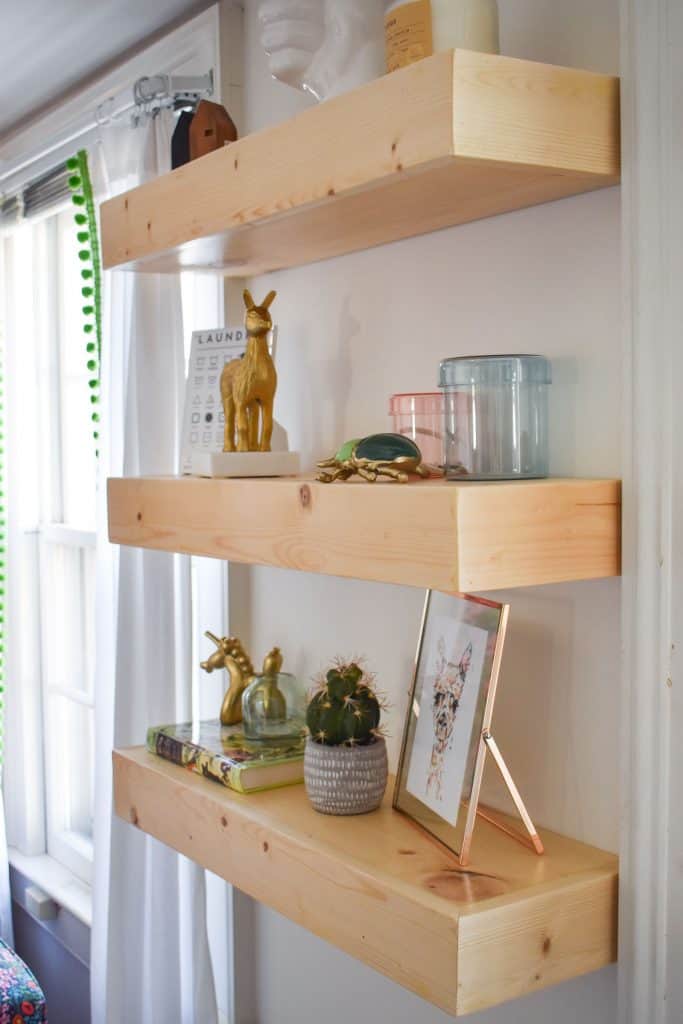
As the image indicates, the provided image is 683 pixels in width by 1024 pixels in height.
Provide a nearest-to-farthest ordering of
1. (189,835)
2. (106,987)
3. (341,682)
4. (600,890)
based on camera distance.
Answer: (600,890) < (341,682) < (189,835) < (106,987)

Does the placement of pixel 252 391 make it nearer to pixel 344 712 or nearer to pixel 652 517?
pixel 344 712

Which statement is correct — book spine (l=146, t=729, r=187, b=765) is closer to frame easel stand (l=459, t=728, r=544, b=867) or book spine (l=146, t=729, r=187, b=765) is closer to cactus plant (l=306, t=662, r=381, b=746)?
cactus plant (l=306, t=662, r=381, b=746)

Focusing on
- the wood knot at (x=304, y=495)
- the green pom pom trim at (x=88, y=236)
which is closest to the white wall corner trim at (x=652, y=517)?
the wood knot at (x=304, y=495)

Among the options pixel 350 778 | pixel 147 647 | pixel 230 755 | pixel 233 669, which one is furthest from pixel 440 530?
pixel 147 647

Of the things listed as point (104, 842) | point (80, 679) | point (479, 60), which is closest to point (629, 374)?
point (479, 60)

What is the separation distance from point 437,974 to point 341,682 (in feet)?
1.38

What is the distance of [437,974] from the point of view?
3.55 feet

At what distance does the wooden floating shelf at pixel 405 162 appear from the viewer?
1.05 m

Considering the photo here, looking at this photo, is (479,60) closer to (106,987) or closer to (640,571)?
(640,571)

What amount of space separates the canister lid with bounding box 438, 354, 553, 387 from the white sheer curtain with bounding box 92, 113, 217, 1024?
824mm

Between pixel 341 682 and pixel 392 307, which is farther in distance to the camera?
pixel 392 307

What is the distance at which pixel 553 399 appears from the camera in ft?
4.22

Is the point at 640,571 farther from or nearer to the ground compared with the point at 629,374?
nearer to the ground

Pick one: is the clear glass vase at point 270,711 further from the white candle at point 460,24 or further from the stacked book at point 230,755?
the white candle at point 460,24
